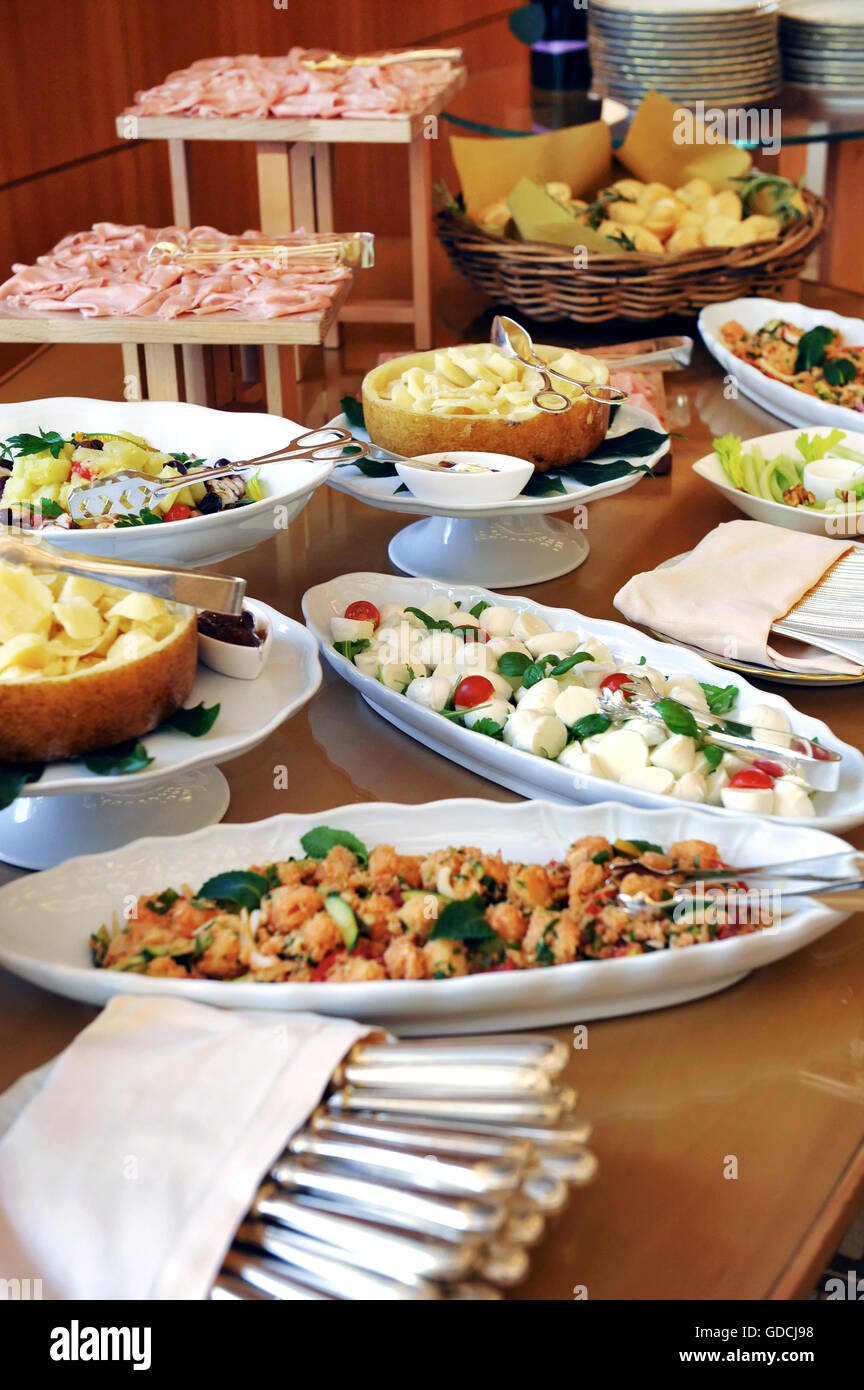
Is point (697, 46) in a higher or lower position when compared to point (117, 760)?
higher

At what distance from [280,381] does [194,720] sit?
2.11ft

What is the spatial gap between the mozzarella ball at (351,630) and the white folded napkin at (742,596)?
0.64 ft

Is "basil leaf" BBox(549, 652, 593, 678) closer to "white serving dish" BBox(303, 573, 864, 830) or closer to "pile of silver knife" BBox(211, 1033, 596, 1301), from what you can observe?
"white serving dish" BBox(303, 573, 864, 830)

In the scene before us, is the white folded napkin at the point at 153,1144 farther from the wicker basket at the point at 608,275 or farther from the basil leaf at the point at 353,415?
the wicker basket at the point at 608,275

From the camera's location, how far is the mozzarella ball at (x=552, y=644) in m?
0.95

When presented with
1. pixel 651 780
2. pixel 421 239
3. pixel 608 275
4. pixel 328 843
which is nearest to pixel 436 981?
pixel 328 843

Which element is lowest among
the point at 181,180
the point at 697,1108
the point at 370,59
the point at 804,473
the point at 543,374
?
the point at 697,1108

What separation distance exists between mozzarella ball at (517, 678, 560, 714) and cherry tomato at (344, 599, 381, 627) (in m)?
0.18

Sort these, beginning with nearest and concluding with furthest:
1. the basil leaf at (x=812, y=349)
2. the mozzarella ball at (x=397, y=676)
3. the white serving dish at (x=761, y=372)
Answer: the mozzarella ball at (x=397, y=676)
the white serving dish at (x=761, y=372)
the basil leaf at (x=812, y=349)

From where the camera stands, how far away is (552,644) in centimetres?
95

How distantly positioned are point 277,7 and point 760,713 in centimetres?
228

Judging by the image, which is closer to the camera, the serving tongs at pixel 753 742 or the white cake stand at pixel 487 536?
the serving tongs at pixel 753 742

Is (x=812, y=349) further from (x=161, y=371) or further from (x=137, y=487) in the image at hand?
(x=137, y=487)

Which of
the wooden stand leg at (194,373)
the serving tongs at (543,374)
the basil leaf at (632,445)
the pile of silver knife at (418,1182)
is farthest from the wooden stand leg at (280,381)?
the pile of silver knife at (418,1182)
